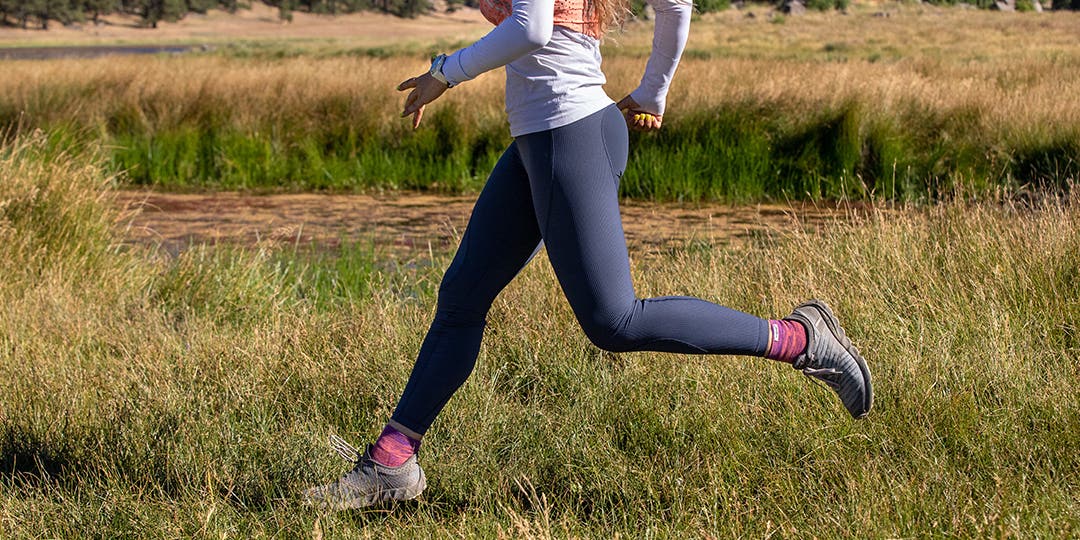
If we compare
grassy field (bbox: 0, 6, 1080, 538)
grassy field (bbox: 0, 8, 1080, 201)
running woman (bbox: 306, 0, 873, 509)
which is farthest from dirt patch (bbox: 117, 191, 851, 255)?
running woman (bbox: 306, 0, 873, 509)

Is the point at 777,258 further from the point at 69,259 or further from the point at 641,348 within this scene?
the point at 69,259

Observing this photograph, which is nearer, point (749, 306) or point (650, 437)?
point (650, 437)

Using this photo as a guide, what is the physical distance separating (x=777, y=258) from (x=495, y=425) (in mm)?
1743

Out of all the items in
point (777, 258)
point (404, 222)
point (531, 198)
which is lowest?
point (404, 222)

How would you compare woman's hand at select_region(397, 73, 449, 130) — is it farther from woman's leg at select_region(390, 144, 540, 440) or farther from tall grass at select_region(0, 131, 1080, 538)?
tall grass at select_region(0, 131, 1080, 538)

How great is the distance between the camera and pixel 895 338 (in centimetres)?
336

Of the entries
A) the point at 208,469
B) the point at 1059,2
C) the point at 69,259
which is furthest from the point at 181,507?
the point at 1059,2

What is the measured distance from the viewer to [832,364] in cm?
274

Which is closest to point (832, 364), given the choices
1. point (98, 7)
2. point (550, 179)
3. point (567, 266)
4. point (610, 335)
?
point (610, 335)

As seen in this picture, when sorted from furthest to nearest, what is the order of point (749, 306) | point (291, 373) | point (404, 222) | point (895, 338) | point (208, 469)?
1. point (404, 222)
2. point (749, 306)
3. point (291, 373)
4. point (895, 338)
5. point (208, 469)

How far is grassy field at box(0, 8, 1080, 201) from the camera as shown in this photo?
9055 mm

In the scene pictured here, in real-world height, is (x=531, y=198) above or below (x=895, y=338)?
above

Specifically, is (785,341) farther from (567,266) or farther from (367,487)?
(367,487)

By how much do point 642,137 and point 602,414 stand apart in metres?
6.82
